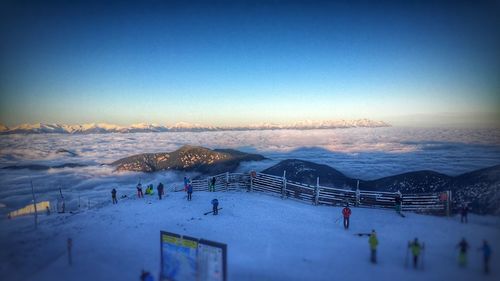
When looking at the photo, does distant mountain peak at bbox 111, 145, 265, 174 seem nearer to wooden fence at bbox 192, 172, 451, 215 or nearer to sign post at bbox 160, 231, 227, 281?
wooden fence at bbox 192, 172, 451, 215

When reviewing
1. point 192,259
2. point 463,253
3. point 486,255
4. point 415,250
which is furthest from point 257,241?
point 486,255

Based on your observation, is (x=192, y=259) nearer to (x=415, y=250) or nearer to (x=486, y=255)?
(x=415, y=250)

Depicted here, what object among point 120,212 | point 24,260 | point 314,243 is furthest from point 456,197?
point 24,260

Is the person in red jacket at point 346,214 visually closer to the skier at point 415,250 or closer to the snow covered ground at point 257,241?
the snow covered ground at point 257,241

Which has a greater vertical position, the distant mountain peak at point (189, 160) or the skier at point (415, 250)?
the skier at point (415, 250)

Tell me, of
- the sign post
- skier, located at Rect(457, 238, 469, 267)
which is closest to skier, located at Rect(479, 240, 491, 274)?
skier, located at Rect(457, 238, 469, 267)

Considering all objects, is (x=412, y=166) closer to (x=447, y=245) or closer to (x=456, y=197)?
(x=456, y=197)

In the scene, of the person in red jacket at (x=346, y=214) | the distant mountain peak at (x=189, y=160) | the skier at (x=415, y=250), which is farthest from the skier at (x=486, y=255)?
the distant mountain peak at (x=189, y=160)
